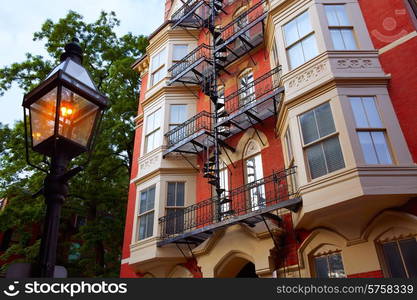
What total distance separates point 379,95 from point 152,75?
36.4ft

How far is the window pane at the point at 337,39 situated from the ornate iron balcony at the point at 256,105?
189 centimetres

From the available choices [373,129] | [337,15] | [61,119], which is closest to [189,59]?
[337,15]

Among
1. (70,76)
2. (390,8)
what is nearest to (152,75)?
(390,8)

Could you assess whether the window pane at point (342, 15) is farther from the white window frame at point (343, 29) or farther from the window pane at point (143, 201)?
the window pane at point (143, 201)

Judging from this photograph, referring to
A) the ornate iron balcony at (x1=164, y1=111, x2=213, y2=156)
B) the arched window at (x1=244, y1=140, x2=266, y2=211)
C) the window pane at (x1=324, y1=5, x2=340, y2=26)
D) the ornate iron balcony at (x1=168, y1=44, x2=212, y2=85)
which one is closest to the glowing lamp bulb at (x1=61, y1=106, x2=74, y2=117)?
the arched window at (x1=244, y1=140, x2=266, y2=211)

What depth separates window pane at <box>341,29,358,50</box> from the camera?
961cm

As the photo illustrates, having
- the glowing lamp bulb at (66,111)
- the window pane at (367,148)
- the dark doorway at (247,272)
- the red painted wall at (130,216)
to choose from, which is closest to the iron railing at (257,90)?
the window pane at (367,148)

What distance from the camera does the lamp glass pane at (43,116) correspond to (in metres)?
3.62

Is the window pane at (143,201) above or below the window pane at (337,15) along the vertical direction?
below

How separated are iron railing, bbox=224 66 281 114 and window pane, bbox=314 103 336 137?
1.91 m

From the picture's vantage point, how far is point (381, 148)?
26.3 ft

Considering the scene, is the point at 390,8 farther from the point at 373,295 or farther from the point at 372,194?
the point at 373,295

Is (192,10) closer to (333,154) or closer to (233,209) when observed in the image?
(233,209)

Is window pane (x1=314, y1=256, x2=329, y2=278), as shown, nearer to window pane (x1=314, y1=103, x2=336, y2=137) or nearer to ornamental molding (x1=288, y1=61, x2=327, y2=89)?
window pane (x1=314, y1=103, x2=336, y2=137)
